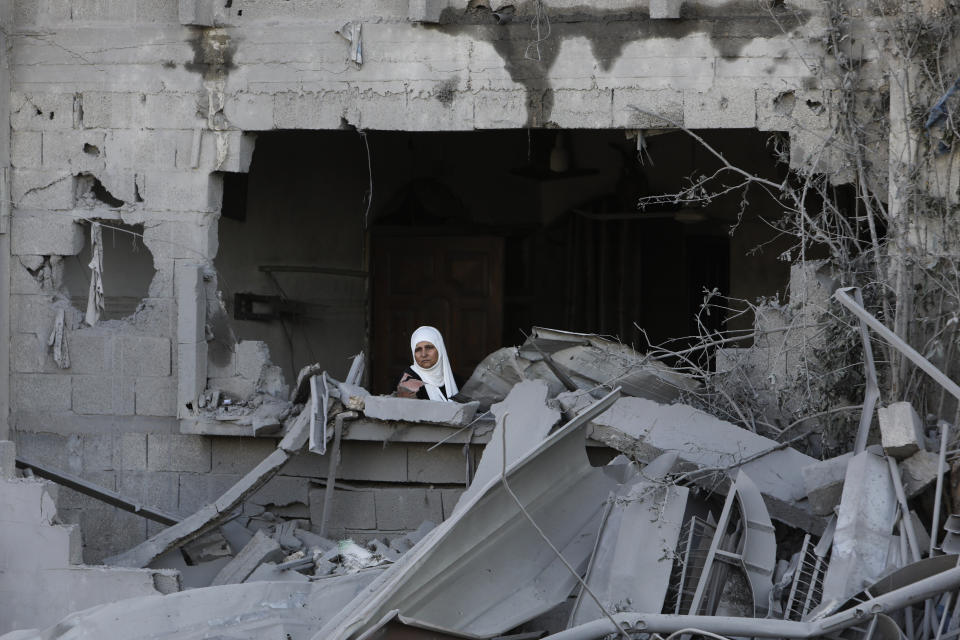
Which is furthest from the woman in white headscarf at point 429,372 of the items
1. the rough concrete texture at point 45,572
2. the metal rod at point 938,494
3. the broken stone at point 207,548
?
the metal rod at point 938,494

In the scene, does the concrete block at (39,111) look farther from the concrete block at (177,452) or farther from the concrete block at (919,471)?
the concrete block at (919,471)

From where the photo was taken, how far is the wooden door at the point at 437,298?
11.0 metres

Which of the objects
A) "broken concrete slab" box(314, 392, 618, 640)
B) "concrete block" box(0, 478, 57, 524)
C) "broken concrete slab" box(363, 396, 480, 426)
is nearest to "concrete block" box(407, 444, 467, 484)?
"broken concrete slab" box(363, 396, 480, 426)

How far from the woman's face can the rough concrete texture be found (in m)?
2.26

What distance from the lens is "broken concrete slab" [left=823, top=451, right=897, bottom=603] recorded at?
498 cm

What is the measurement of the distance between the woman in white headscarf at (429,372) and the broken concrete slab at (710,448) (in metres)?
1.37

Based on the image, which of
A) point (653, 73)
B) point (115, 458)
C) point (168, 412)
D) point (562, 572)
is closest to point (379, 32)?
point (653, 73)

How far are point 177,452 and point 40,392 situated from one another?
1072 mm

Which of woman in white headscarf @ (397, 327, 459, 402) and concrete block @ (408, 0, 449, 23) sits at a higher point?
concrete block @ (408, 0, 449, 23)

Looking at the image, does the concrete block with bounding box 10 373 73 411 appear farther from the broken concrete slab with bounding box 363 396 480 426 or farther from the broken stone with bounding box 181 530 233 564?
the broken concrete slab with bounding box 363 396 480 426

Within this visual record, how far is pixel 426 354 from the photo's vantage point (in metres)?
7.89

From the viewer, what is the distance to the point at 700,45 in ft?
23.8

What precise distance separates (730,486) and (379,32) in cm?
379

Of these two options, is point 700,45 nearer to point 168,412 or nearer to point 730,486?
point 730,486
